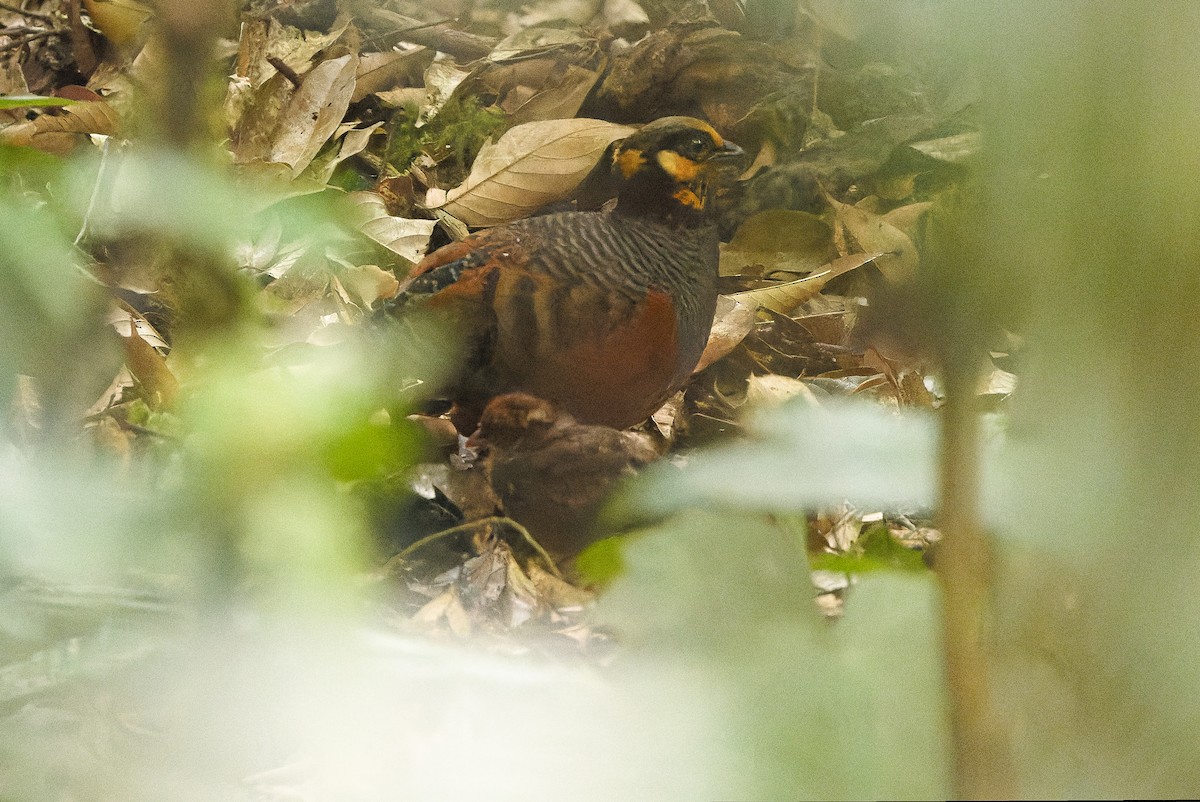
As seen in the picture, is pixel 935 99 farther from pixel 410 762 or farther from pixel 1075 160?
pixel 410 762

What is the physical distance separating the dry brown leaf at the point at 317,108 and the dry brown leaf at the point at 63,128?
7cm

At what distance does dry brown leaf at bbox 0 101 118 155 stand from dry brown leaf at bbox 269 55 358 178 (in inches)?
2.7

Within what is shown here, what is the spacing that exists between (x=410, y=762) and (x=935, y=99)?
25cm

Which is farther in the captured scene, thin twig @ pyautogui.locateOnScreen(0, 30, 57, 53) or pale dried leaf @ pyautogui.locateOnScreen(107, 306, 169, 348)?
thin twig @ pyautogui.locateOnScreen(0, 30, 57, 53)

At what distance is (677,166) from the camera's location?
0.35 metres

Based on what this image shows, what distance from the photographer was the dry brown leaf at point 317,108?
38 cm

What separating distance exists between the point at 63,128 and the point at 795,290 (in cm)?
34

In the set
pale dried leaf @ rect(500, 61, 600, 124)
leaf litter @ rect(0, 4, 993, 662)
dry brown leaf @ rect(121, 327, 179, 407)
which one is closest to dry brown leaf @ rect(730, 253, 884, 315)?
leaf litter @ rect(0, 4, 993, 662)

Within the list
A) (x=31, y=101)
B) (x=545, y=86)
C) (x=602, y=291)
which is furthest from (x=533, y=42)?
(x=31, y=101)

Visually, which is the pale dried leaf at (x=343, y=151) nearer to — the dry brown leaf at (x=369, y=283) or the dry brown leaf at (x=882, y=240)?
the dry brown leaf at (x=369, y=283)

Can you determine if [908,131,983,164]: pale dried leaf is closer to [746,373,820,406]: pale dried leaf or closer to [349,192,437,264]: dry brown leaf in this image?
[746,373,820,406]: pale dried leaf

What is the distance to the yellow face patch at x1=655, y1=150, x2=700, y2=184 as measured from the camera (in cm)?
35

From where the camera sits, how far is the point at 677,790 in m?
0.21

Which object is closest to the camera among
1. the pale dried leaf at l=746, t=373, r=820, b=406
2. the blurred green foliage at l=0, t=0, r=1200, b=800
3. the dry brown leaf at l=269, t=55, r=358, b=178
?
the blurred green foliage at l=0, t=0, r=1200, b=800
